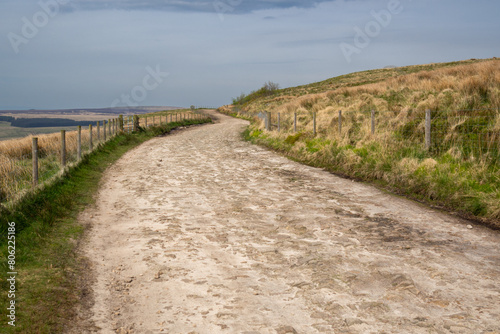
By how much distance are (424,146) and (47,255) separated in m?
10.7

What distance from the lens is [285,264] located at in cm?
569

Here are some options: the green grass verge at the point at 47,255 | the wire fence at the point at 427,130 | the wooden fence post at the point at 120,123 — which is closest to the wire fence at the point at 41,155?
the wooden fence post at the point at 120,123

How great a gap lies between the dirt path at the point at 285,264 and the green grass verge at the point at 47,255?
0.34m

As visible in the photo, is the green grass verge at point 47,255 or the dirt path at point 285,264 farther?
the green grass verge at point 47,255

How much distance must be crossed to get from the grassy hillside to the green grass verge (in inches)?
294

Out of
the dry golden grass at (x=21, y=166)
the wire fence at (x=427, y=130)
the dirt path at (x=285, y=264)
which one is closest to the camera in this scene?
the dirt path at (x=285, y=264)

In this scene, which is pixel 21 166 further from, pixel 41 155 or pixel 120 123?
pixel 120 123

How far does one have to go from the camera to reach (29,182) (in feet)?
34.0

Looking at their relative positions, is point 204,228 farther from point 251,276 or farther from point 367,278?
point 367,278

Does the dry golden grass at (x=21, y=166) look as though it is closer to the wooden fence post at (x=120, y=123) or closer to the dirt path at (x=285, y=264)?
the dirt path at (x=285, y=264)

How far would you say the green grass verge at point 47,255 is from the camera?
4.44 metres

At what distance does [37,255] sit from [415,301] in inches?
213

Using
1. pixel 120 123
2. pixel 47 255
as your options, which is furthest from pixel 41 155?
pixel 47 255

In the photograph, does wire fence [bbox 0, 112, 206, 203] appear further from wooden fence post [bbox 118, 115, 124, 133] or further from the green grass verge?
the green grass verge
